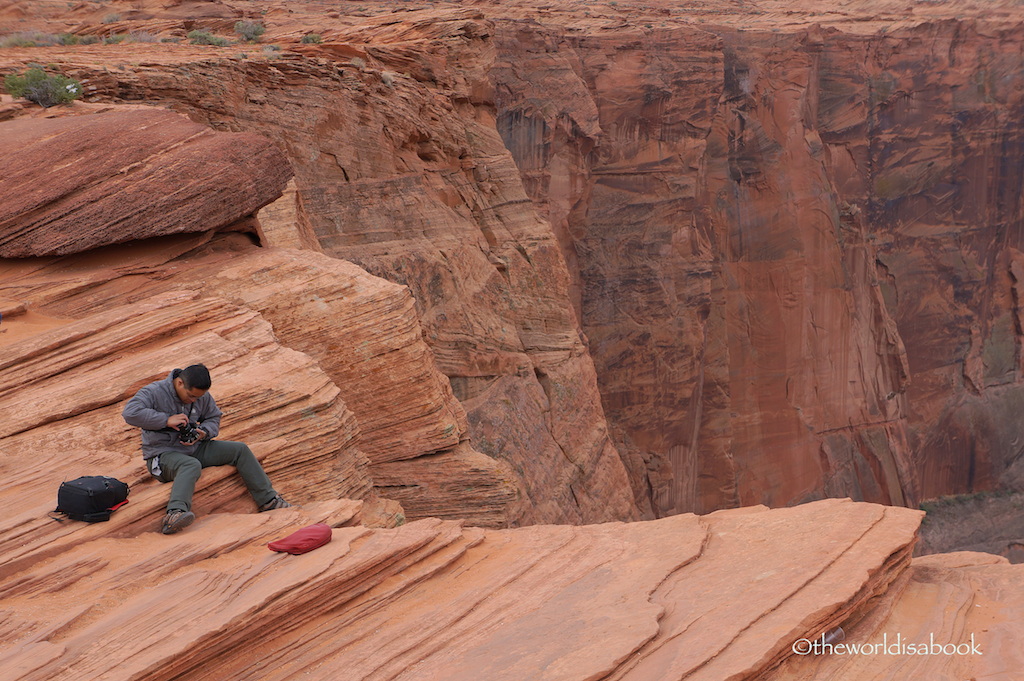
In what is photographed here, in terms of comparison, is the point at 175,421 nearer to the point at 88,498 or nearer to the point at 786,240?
the point at 88,498

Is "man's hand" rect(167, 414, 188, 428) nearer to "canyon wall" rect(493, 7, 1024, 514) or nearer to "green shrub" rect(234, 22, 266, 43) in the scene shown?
"green shrub" rect(234, 22, 266, 43)

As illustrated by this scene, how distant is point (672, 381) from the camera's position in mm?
31766

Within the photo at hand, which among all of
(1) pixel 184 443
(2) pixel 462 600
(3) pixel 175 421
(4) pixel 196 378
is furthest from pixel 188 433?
(2) pixel 462 600

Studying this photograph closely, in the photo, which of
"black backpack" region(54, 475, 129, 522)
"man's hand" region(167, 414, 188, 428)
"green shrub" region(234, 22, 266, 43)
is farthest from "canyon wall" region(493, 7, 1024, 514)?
"black backpack" region(54, 475, 129, 522)

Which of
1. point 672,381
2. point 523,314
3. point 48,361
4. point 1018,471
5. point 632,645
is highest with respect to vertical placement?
point 48,361

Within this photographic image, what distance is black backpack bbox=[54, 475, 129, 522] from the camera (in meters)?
6.36

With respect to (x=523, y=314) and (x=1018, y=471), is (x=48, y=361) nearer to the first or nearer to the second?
(x=523, y=314)

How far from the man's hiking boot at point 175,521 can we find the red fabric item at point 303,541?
748mm

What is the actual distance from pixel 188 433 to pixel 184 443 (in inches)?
3.7

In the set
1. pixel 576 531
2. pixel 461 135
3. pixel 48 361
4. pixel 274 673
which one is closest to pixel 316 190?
pixel 461 135

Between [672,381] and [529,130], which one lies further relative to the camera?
[672,381]

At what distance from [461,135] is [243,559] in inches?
564

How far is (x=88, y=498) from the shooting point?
6.37 metres

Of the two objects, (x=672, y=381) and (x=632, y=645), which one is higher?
(x=632, y=645)
